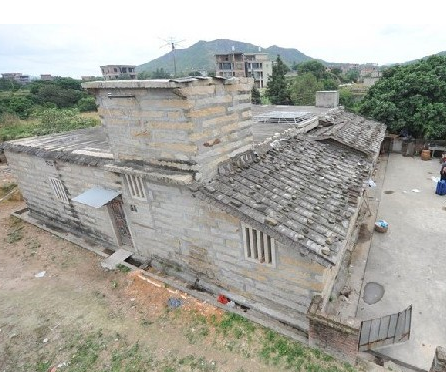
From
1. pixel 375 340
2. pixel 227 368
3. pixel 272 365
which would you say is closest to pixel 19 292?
pixel 227 368

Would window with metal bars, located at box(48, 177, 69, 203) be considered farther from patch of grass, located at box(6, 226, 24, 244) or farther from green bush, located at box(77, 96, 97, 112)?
green bush, located at box(77, 96, 97, 112)

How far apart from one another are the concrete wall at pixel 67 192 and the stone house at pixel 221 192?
174 millimetres

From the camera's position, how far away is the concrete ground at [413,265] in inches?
275

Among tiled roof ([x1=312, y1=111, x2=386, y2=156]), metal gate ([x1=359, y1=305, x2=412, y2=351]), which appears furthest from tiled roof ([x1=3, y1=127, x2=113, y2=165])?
metal gate ([x1=359, y1=305, x2=412, y2=351])

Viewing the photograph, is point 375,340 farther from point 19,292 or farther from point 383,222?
point 19,292

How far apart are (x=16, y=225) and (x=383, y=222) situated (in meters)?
16.1

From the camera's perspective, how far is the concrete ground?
6976 mm

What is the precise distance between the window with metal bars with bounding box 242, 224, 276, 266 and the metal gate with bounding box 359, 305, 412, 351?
2.49 m

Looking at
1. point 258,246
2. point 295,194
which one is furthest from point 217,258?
point 295,194

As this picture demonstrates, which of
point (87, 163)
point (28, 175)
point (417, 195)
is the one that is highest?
point (87, 163)

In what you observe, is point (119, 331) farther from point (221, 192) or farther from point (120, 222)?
point (221, 192)

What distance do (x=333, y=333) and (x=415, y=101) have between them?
60.6 feet

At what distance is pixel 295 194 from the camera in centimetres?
723

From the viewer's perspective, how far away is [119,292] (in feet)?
29.6
